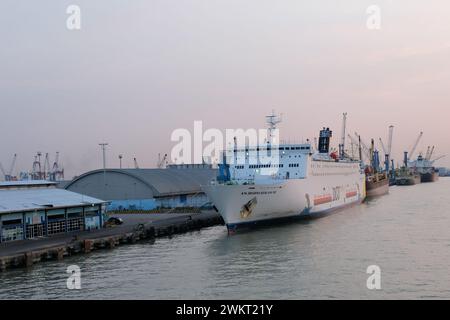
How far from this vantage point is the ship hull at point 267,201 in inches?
1362

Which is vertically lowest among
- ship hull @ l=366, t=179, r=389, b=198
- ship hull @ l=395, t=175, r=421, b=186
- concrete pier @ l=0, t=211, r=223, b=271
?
ship hull @ l=395, t=175, r=421, b=186

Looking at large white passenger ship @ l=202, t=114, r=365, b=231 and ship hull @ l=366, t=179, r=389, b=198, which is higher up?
large white passenger ship @ l=202, t=114, r=365, b=231

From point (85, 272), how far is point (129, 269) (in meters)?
2.01

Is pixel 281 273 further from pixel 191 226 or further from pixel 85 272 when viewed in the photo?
pixel 191 226

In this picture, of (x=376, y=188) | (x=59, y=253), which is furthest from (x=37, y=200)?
(x=376, y=188)

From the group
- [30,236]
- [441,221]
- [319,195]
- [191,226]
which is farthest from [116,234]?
[441,221]

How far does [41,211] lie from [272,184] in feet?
51.4

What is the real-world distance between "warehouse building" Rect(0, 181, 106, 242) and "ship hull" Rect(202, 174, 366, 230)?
9146 mm

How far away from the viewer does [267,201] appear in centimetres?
3606

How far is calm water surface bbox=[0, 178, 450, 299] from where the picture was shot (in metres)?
19.3

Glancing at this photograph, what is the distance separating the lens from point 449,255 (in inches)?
1004

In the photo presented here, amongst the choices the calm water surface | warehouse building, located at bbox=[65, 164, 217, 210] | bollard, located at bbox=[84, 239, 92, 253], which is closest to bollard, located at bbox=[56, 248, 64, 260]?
the calm water surface

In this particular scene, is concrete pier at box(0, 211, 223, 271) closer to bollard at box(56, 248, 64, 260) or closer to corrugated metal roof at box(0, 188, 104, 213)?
bollard at box(56, 248, 64, 260)

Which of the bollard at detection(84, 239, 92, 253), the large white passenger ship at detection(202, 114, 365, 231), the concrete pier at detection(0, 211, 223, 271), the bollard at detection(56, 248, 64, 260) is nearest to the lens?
the concrete pier at detection(0, 211, 223, 271)
